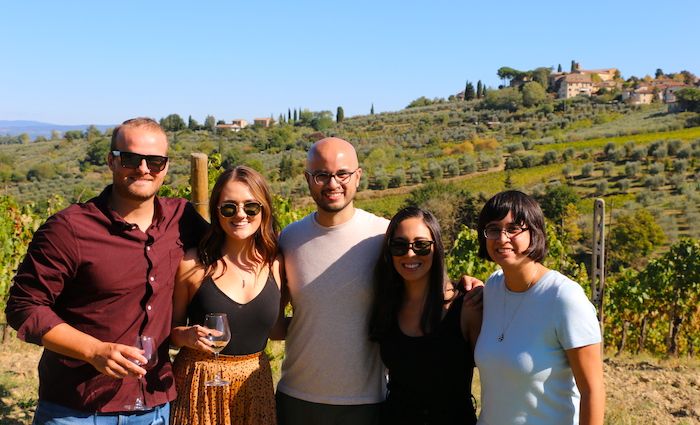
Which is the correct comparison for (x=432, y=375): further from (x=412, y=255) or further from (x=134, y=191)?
(x=134, y=191)

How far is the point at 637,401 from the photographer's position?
263 inches

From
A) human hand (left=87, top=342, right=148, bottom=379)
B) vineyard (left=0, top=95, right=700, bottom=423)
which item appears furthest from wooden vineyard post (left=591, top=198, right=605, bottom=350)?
human hand (left=87, top=342, right=148, bottom=379)

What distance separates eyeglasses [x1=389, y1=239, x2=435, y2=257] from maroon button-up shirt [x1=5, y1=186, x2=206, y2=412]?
0.95 m

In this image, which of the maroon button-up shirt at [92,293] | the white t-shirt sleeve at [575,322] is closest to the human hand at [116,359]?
the maroon button-up shirt at [92,293]

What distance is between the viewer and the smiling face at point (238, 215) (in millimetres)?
2721

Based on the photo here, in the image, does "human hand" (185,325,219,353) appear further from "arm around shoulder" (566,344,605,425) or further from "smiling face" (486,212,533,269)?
"arm around shoulder" (566,344,605,425)

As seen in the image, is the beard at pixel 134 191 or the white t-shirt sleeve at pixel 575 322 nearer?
the white t-shirt sleeve at pixel 575 322

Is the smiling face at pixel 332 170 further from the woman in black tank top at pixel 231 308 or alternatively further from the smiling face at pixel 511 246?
the smiling face at pixel 511 246

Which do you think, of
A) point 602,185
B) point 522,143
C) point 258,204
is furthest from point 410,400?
point 522,143

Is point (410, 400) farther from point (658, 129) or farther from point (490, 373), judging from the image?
point (658, 129)

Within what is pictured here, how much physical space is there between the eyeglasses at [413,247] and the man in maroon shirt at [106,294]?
0.94 metres

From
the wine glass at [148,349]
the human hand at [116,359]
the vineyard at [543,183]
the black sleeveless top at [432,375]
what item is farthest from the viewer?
the vineyard at [543,183]

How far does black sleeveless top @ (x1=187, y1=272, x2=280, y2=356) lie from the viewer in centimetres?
266

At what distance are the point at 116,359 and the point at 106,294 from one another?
1.00ft
